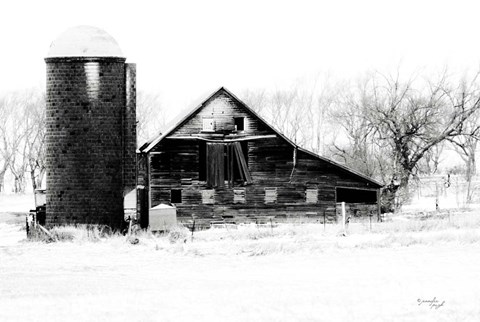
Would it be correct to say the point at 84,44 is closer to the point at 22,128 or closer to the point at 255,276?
the point at 255,276

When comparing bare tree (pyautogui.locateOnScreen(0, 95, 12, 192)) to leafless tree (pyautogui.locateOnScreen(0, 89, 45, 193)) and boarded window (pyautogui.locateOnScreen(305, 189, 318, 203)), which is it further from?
boarded window (pyautogui.locateOnScreen(305, 189, 318, 203))

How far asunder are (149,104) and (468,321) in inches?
2570

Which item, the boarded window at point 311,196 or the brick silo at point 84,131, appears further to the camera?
the boarded window at point 311,196

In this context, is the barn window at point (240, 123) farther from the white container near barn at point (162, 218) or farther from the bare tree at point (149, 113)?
the bare tree at point (149, 113)

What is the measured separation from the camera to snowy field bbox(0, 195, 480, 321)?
13.4 metres

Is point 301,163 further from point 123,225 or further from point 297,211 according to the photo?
point 123,225

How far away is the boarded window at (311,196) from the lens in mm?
36875

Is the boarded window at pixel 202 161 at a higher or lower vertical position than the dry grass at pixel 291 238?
higher

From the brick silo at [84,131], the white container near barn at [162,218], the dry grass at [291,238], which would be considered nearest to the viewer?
the dry grass at [291,238]

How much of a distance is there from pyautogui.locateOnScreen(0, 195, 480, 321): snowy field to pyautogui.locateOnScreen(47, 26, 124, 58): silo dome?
686 centimetres

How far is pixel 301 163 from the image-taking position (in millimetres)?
36656

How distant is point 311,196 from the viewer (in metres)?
36.9
